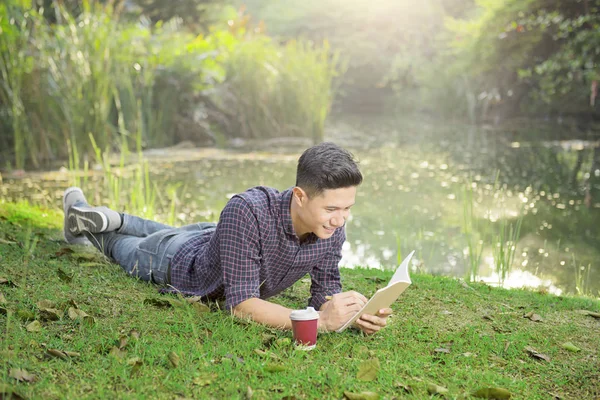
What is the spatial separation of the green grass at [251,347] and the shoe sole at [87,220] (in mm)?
244

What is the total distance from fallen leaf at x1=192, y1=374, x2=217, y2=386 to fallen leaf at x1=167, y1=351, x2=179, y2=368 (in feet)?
0.37

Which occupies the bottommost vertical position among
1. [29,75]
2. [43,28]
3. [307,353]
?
[307,353]

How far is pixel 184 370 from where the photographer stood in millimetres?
2006

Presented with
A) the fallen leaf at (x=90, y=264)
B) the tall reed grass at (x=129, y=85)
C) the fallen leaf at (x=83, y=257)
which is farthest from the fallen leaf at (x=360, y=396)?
the tall reed grass at (x=129, y=85)

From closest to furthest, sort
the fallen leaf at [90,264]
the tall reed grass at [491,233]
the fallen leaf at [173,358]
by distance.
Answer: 1. the fallen leaf at [173,358]
2. the fallen leaf at [90,264]
3. the tall reed grass at [491,233]

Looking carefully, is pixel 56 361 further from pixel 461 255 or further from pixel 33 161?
pixel 33 161

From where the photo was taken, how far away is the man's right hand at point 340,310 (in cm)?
233

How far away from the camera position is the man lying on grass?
2.29 metres

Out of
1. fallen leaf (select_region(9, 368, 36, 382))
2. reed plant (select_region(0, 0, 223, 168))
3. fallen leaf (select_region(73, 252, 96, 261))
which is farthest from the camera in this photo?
reed plant (select_region(0, 0, 223, 168))

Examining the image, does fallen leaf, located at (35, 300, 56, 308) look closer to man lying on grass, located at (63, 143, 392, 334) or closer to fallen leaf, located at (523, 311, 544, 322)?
man lying on grass, located at (63, 143, 392, 334)

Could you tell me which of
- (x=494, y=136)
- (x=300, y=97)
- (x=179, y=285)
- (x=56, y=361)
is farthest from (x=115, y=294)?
(x=494, y=136)

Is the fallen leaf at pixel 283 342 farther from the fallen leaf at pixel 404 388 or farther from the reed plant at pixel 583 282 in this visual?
the reed plant at pixel 583 282

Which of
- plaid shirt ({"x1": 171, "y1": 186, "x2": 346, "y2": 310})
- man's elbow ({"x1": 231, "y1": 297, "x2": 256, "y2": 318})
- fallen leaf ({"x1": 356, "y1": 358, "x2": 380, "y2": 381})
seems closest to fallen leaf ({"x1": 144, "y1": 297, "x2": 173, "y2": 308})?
plaid shirt ({"x1": 171, "y1": 186, "x2": 346, "y2": 310})

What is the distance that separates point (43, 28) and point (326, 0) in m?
23.6
